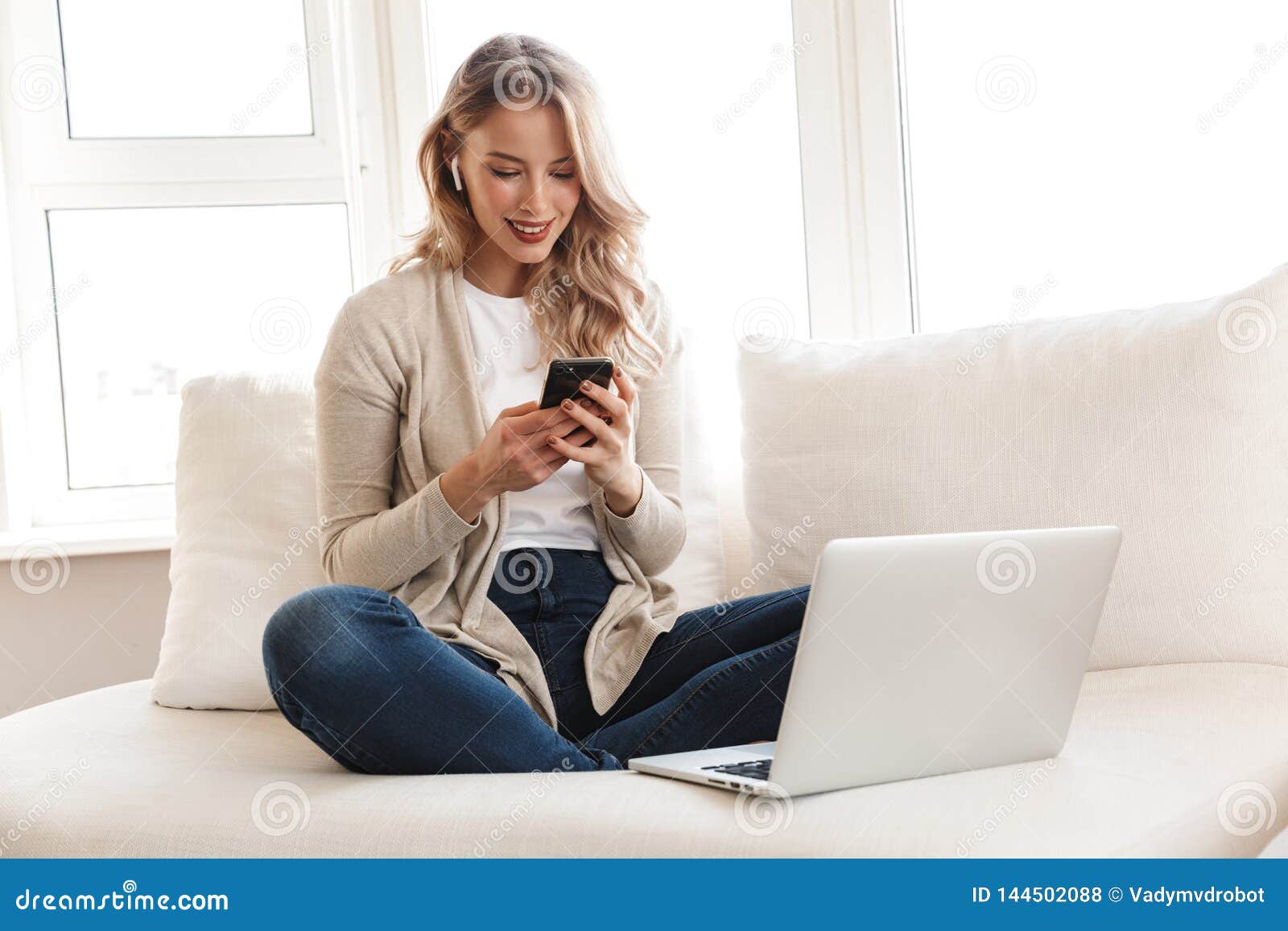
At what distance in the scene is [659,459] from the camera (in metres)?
1.55

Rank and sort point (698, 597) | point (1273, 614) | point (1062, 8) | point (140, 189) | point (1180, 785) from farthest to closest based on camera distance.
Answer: point (140, 189) → point (1062, 8) → point (698, 597) → point (1273, 614) → point (1180, 785)

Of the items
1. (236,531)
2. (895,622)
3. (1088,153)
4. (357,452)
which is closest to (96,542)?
(236,531)

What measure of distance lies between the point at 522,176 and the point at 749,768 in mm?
783

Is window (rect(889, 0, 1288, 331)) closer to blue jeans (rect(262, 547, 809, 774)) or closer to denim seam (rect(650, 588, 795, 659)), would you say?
denim seam (rect(650, 588, 795, 659))

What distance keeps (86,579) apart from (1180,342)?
5.67 ft

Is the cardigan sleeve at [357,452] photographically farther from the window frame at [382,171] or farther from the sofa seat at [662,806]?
the window frame at [382,171]

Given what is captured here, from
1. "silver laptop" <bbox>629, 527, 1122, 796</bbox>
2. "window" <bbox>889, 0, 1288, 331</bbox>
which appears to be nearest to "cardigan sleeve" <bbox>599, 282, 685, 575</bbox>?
"silver laptop" <bbox>629, 527, 1122, 796</bbox>

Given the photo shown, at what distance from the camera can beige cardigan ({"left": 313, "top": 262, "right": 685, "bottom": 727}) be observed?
133cm

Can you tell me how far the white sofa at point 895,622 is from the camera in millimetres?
978

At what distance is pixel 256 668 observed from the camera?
1.51 meters

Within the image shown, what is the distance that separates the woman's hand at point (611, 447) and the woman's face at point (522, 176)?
0.80 feet

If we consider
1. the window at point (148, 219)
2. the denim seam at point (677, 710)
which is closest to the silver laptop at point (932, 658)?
the denim seam at point (677, 710)
